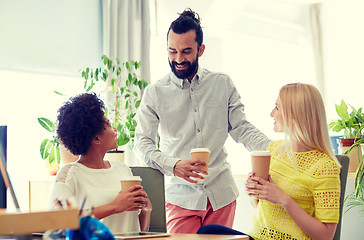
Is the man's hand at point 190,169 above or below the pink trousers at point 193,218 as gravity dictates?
above

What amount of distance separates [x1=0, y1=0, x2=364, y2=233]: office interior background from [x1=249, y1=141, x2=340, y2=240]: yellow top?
2111mm

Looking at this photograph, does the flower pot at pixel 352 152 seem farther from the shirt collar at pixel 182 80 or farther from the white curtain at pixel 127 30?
the shirt collar at pixel 182 80

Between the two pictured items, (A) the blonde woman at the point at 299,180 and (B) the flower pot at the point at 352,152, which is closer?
(A) the blonde woman at the point at 299,180

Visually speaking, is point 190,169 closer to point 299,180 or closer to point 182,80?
point 299,180

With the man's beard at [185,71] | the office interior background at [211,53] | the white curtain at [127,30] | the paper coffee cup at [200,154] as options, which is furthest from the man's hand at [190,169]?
the white curtain at [127,30]

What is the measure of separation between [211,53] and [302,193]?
3.21 meters

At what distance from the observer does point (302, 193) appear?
177 centimetres

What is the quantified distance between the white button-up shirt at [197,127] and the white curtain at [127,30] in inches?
66.4

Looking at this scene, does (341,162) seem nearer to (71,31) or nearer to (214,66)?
(71,31)

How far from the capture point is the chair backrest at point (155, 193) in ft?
6.68

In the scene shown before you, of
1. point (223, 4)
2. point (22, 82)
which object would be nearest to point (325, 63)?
point (223, 4)


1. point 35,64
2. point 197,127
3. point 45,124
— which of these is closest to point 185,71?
point 197,127

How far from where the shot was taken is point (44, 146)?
3266mm

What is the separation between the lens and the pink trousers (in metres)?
2.30
